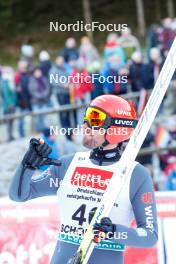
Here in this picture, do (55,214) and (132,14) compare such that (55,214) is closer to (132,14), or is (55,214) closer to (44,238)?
(44,238)

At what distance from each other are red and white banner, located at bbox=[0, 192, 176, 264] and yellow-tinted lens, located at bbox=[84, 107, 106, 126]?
88.6 inches

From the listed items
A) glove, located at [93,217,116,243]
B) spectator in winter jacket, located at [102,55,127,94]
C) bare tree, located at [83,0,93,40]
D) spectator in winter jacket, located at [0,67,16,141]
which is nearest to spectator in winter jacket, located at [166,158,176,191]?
spectator in winter jacket, located at [102,55,127,94]

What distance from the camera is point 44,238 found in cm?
733

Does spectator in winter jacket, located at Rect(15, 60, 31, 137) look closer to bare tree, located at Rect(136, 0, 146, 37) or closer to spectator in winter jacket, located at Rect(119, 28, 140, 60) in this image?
spectator in winter jacket, located at Rect(119, 28, 140, 60)

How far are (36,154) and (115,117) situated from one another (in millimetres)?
508

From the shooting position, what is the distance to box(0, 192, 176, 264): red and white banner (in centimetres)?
711

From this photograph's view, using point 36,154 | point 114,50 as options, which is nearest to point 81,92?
point 114,50

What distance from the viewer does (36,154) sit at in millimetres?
4902

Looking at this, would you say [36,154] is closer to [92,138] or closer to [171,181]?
[92,138]

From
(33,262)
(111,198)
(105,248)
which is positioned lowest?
(33,262)

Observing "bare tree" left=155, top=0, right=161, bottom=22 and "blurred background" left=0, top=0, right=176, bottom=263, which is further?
"bare tree" left=155, top=0, right=161, bottom=22

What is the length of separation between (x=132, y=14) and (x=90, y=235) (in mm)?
24729

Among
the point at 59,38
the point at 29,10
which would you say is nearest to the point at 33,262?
the point at 59,38

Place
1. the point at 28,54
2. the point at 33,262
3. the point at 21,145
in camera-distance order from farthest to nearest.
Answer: the point at 28,54 < the point at 21,145 < the point at 33,262
